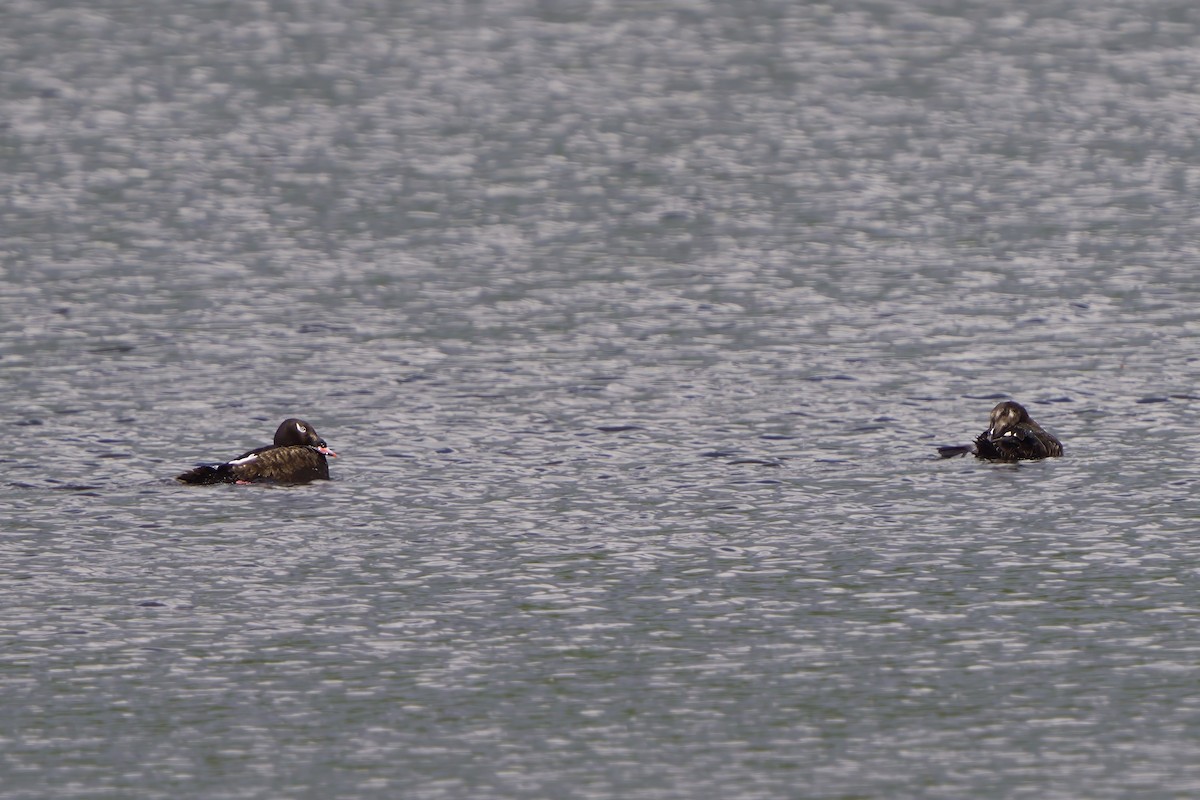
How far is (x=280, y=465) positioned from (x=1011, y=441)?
778 centimetres

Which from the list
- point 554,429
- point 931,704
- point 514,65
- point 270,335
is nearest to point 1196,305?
point 554,429

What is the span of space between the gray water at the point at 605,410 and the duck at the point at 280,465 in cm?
19

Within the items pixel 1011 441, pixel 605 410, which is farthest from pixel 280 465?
pixel 1011 441

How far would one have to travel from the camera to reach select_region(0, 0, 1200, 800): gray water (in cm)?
1639

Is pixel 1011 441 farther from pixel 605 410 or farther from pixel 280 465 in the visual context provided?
pixel 280 465

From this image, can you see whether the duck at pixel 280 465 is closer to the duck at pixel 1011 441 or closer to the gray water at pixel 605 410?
the gray water at pixel 605 410

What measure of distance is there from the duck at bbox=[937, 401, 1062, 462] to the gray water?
221 millimetres

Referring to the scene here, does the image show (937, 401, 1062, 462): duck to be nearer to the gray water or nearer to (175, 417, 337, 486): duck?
the gray water

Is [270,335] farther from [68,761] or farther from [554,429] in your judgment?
[68,761]

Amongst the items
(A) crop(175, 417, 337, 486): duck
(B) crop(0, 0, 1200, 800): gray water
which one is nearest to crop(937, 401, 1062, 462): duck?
(B) crop(0, 0, 1200, 800): gray water

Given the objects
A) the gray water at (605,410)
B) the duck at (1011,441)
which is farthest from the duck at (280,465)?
the duck at (1011,441)

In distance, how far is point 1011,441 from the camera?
80.9ft

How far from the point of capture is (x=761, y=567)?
2062 cm

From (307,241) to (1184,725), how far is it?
25.4 meters
